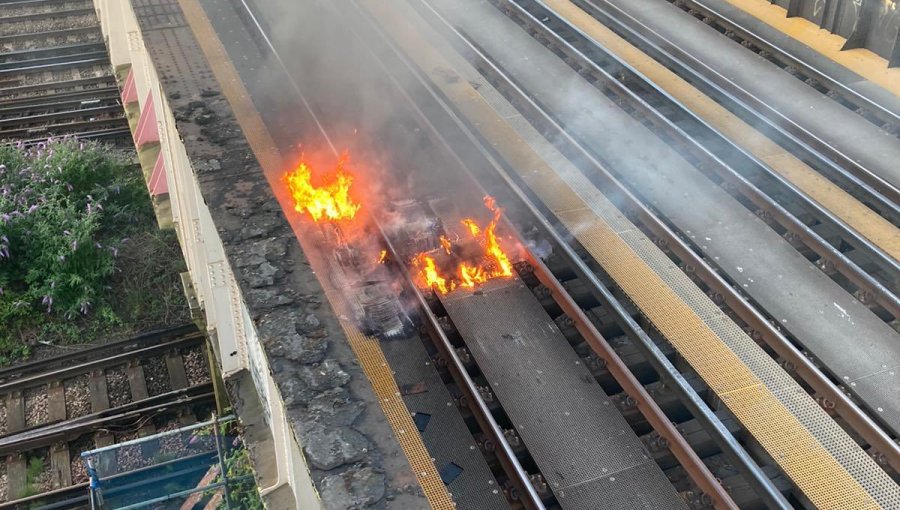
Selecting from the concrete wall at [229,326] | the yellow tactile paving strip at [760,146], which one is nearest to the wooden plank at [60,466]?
the concrete wall at [229,326]

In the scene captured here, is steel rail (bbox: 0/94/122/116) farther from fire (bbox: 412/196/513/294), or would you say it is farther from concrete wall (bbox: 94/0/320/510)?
fire (bbox: 412/196/513/294)

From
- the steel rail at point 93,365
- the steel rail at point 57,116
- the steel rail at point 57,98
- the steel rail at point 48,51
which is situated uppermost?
the steel rail at point 48,51

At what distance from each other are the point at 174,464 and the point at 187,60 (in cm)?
586

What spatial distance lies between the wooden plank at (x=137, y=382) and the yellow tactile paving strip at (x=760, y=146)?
9.84 m

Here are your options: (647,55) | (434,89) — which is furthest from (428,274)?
(647,55)

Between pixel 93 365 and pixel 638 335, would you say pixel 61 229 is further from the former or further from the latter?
pixel 638 335

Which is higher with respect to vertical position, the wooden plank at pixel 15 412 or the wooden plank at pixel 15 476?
the wooden plank at pixel 15 412

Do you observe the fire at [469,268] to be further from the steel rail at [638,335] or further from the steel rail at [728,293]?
the steel rail at [728,293]

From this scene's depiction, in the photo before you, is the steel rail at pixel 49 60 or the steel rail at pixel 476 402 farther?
the steel rail at pixel 49 60

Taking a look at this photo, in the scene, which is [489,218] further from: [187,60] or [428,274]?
[187,60]

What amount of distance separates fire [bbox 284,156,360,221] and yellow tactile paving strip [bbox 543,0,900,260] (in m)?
6.04

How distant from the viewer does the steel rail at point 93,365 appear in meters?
13.5

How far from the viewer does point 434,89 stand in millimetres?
13898

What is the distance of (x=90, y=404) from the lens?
13.4m
